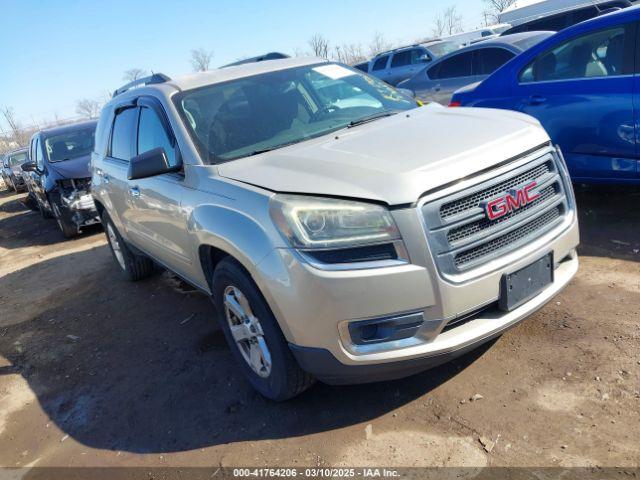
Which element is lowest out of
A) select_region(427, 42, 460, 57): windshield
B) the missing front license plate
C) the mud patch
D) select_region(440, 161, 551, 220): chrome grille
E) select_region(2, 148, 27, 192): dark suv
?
select_region(2, 148, 27, 192): dark suv

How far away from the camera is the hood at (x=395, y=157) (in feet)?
7.82

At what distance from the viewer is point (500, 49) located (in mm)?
8484

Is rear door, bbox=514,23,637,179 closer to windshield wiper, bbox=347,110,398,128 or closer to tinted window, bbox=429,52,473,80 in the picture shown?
windshield wiper, bbox=347,110,398,128

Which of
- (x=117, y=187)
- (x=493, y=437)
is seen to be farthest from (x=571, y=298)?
(x=117, y=187)

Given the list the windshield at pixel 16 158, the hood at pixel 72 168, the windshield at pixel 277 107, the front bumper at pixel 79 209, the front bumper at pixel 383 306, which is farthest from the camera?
the windshield at pixel 16 158

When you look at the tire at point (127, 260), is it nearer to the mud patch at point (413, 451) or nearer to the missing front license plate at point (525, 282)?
the mud patch at point (413, 451)

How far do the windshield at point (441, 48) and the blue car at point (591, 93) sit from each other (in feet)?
36.4

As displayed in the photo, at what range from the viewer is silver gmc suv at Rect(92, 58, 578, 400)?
2.33 meters

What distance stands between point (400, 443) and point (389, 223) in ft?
3.58

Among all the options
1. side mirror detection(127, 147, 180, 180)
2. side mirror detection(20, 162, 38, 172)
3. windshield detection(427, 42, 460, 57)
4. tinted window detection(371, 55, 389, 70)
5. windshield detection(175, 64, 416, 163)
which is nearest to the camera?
side mirror detection(127, 147, 180, 180)

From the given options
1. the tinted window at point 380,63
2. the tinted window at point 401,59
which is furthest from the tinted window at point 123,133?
the tinted window at point 380,63

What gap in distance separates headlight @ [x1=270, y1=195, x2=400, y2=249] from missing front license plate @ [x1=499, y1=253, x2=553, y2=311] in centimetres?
61

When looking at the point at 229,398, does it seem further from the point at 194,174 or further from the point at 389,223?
the point at 389,223

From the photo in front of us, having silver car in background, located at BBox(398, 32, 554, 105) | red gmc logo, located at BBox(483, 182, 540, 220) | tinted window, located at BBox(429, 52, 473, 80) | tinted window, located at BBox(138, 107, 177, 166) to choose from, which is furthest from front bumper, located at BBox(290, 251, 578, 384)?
tinted window, located at BBox(429, 52, 473, 80)
